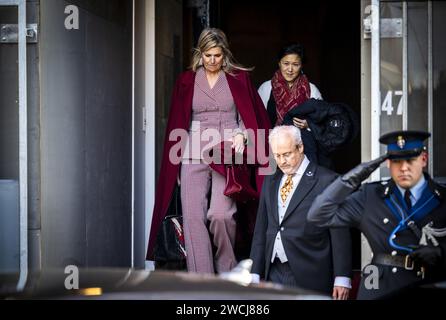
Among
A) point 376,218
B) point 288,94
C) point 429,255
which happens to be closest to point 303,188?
point 376,218

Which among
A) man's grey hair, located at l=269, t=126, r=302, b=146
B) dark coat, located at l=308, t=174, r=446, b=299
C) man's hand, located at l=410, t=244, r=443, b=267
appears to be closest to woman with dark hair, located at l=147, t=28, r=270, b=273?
man's grey hair, located at l=269, t=126, r=302, b=146

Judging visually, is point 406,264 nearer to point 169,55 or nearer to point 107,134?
point 107,134

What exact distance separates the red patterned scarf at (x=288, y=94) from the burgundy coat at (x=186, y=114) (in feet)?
0.77

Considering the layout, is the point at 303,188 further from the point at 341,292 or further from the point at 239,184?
the point at 239,184

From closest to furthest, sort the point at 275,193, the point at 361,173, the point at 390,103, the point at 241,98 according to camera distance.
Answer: the point at 361,173 < the point at 275,193 < the point at 390,103 < the point at 241,98

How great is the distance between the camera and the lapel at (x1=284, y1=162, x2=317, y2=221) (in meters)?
6.47

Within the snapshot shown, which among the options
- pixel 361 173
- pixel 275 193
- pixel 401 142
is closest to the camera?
pixel 361 173

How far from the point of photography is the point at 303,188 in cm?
650

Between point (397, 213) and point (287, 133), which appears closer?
point (397, 213)

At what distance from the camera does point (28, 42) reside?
7.40m

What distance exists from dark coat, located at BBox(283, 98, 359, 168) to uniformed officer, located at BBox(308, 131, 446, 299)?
67.4 inches

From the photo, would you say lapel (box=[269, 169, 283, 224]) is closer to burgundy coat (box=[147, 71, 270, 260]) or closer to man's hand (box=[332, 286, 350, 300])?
man's hand (box=[332, 286, 350, 300])

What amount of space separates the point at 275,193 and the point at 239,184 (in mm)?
977
